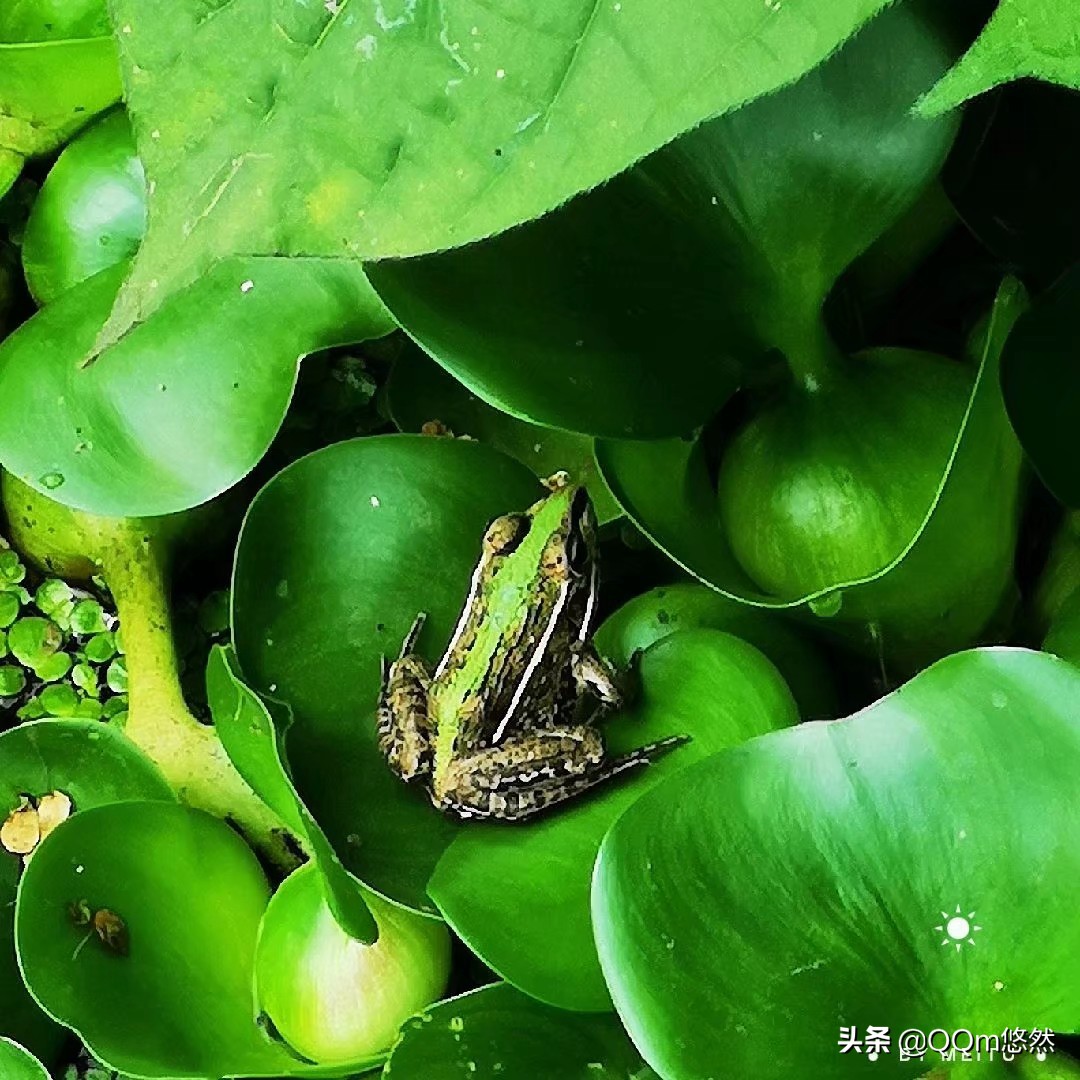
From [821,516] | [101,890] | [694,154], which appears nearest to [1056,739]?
[821,516]

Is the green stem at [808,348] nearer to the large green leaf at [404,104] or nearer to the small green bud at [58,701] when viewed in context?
the large green leaf at [404,104]

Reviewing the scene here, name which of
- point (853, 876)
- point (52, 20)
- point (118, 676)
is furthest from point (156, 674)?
point (853, 876)

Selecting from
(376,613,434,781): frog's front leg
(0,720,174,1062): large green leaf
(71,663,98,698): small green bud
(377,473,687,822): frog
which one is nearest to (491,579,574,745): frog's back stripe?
(377,473,687,822): frog

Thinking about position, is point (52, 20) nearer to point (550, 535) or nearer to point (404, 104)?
point (550, 535)

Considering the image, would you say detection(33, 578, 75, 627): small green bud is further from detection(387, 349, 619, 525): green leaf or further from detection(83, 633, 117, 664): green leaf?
detection(387, 349, 619, 525): green leaf

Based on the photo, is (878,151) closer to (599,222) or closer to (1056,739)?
(599,222)
